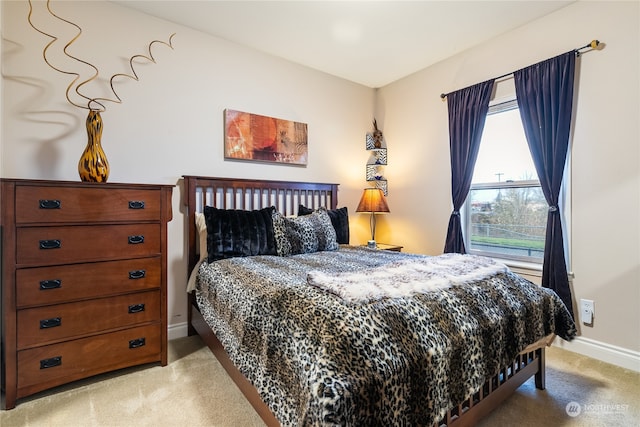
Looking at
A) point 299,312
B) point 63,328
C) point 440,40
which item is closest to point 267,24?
point 440,40

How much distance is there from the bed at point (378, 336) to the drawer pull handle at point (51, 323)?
762 millimetres

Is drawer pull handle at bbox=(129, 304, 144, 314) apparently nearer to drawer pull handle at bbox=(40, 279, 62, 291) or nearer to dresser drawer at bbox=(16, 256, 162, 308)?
dresser drawer at bbox=(16, 256, 162, 308)

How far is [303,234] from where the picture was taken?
8.29ft

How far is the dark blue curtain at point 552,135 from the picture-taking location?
222 centimetres

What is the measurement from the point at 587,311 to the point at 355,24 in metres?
2.84

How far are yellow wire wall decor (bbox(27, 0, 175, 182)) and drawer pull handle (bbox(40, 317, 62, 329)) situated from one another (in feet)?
2.64

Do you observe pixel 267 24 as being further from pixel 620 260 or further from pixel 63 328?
pixel 620 260

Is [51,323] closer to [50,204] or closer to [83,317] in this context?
[83,317]

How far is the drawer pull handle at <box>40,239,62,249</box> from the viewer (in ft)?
5.30

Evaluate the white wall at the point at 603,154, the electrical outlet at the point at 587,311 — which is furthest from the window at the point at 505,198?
the electrical outlet at the point at 587,311

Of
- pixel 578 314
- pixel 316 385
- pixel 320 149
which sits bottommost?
pixel 578 314

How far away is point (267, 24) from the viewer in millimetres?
2512

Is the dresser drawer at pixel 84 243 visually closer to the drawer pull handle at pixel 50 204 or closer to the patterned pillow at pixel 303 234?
the drawer pull handle at pixel 50 204

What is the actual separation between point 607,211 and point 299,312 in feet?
7.63
